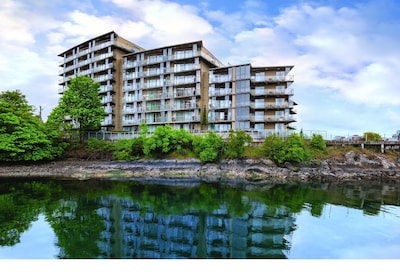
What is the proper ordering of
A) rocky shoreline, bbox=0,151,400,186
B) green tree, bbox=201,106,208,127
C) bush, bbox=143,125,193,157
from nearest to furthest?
rocky shoreline, bbox=0,151,400,186 < bush, bbox=143,125,193,157 < green tree, bbox=201,106,208,127

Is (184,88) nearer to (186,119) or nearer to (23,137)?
(186,119)

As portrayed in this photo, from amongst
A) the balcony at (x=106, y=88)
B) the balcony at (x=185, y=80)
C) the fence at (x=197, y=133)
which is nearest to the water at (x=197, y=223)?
the fence at (x=197, y=133)

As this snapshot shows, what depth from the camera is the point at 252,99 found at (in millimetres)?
45250

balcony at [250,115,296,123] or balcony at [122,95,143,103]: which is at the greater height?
balcony at [122,95,143,103]

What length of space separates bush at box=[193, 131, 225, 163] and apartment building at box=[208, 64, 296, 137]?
10161 mm

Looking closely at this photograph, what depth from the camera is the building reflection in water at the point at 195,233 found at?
34.2ft

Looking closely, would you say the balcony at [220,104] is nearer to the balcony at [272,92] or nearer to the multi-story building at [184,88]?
the multi-story building at [184,88]

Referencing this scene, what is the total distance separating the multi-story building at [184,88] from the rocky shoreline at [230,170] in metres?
7.60

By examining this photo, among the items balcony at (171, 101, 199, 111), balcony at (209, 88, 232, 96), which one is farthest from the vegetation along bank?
balcony at (209, 88, 232, 96)

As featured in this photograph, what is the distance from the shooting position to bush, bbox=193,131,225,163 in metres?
33.2

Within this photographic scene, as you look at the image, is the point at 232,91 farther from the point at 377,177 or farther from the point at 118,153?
the point at 377,177

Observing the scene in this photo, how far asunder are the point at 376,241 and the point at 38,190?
25056 mm

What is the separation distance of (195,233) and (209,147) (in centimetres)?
2100

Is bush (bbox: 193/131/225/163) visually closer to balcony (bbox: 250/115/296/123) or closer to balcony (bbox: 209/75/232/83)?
balcony (bbox: 250/115/296/123)
